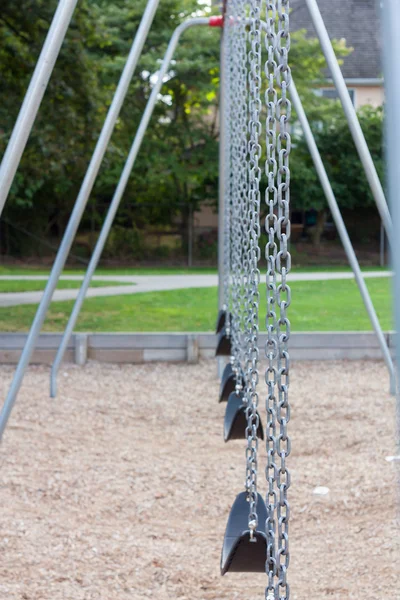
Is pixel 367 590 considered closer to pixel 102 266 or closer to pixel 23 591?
pixel 23 591

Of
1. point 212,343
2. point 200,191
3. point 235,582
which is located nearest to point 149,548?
point 235,582

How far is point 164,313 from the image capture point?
351 inches

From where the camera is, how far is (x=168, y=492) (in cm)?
353

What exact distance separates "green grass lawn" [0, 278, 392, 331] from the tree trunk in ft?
21.2

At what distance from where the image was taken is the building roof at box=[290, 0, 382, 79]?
75.2ft

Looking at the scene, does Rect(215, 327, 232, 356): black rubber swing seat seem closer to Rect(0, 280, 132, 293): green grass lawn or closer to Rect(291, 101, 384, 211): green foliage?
Rect(0, 280, 132, 293): green grass lawn

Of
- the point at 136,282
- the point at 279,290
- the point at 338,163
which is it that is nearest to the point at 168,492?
the point at 279,290

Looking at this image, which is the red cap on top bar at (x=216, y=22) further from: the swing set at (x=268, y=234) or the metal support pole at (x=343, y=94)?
the metal support pole at (x=343, y=94)

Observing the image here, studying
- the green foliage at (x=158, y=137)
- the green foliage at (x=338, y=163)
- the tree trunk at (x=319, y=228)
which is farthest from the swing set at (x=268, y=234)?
the tree trunk at (x=319, y=228)

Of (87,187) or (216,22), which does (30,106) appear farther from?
(216,22)

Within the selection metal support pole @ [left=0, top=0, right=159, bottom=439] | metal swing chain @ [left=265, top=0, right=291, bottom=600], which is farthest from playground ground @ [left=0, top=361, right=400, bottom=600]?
metal swing chain @ [left=265, top=0, right=291, bottom=600]

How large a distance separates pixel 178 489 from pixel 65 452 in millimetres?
817

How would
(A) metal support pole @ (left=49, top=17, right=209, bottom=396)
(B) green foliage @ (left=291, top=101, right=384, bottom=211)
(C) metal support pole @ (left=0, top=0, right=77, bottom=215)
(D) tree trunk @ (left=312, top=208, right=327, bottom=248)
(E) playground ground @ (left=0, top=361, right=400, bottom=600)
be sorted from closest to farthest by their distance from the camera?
(C) metal support pole @ (left=0, top=0, right=77, bottom=215) → (E) playground ground @ (left=0, top=361, right=400, bottom=600) → (A) metal support pole @ (left=49, top=17, right=209, bottom=396) → (B) green foliage @ (left=291, top=101, right=384, bottom=211) → (D) tree trunk @ (left=312, top=208, right=327, bottom=248)

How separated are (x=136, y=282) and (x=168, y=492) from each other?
8882 mm
